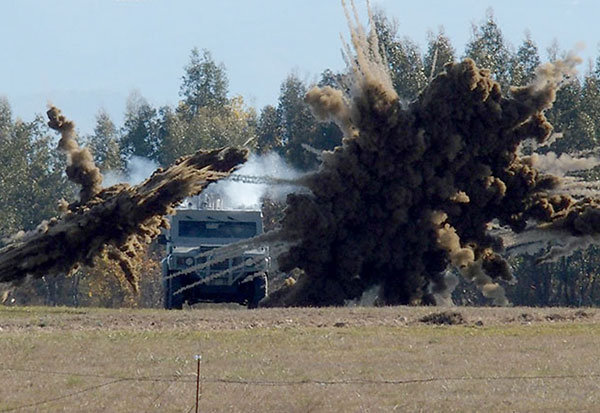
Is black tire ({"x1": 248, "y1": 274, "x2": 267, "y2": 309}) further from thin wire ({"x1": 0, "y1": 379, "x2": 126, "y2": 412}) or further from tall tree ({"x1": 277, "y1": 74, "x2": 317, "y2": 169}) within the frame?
tall tree ({"x1": 277, "y1": 74, "x2": 317, "y2": 169})

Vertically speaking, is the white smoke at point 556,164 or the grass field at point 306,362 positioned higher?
the white smoke at point 556,164

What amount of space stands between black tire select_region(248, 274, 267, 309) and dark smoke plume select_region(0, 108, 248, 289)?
4966mm

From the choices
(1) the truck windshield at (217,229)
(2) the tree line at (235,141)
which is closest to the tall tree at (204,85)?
(2) the tree line at (235,141)

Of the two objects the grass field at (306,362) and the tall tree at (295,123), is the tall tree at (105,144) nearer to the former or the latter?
the tall tree at (295,123)

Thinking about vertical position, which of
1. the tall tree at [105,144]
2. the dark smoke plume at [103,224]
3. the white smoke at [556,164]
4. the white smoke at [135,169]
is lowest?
the dark smoke plume at [103,224]

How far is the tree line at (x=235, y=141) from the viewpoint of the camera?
2186 inches

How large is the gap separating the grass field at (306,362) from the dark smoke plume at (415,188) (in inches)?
226

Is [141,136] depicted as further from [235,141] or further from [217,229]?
[217,229]

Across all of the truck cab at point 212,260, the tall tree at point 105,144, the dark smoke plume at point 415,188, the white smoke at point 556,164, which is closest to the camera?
the dark smoke plume at point 415,188

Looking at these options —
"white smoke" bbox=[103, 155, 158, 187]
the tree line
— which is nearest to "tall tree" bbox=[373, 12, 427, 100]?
the tree line

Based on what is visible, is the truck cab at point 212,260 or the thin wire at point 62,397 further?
the truck cab at point 212,260

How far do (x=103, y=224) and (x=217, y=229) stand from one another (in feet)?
24.2

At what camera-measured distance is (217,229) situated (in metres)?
34.3

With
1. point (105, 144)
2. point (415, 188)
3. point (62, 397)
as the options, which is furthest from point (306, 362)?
point (105, 144)
